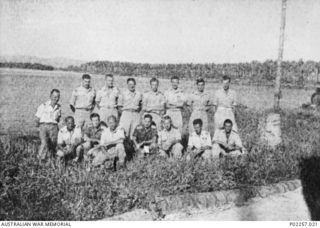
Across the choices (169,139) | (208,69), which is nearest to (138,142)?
(169,139)

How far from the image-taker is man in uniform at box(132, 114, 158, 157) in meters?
5.11

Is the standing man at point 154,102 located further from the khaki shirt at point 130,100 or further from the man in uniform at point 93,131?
the man in uniform at point 93,131

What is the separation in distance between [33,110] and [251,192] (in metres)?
8.33

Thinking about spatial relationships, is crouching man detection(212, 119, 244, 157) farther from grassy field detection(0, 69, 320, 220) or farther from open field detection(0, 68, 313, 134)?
open field detection(0, 68, 313, 134)

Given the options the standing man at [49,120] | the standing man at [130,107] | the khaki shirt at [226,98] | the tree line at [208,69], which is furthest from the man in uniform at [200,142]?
the tree line at [208,69]

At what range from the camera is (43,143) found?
502cm

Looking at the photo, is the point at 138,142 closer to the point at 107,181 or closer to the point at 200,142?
the point at 200,142

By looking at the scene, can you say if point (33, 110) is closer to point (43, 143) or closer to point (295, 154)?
point (43, 143)

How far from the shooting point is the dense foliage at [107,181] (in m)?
3.48

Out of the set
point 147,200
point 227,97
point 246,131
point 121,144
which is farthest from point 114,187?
point 246,131

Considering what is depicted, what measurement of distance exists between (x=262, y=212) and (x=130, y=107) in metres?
2.47

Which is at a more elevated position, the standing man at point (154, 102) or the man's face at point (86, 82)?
the man's face at point (86, 82)

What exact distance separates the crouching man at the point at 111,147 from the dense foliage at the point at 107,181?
0.24m

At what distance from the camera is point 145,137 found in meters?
5.27
